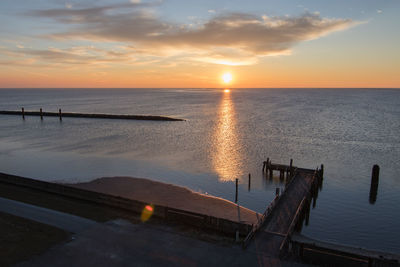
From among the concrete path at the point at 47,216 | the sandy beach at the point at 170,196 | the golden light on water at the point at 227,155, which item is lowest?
the sandy beach at the point at 170,196

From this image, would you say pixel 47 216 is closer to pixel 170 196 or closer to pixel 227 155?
pixel 170 196

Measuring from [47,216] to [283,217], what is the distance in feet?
56.0

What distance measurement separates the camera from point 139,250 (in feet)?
51.3

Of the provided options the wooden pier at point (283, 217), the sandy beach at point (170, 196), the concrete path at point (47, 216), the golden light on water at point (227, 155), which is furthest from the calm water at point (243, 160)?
the concrete path at point (47, 216)

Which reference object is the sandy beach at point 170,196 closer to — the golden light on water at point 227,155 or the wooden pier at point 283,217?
the wooden pier at point 283,217

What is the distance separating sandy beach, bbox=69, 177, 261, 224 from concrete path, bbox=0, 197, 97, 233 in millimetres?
7958

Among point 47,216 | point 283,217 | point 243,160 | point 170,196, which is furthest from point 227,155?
point 47,216

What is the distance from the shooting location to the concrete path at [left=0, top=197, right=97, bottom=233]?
18.3 m

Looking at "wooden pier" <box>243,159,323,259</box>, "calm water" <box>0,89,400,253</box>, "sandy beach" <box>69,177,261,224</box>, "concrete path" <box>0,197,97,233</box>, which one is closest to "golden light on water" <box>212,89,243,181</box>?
"calm water" <box>0,89,400,253</box>

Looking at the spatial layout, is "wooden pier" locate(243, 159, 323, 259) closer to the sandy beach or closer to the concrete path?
the sandy beach

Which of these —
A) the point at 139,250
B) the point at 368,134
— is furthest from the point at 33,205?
the point at 368,134

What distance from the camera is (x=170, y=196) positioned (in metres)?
28.2

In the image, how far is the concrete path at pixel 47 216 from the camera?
18.3 m

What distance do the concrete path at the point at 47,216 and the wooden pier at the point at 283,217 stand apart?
35.5 feet
